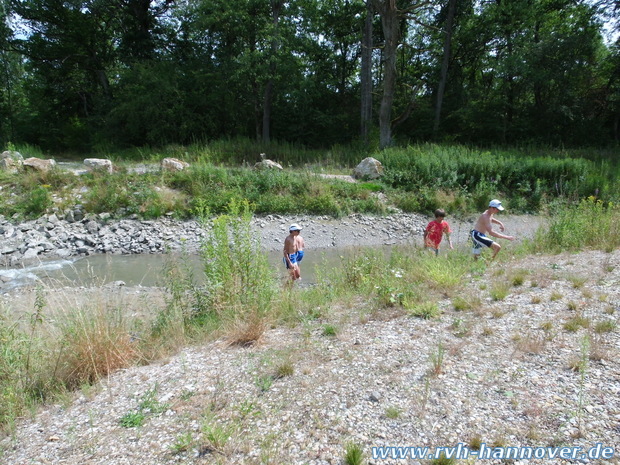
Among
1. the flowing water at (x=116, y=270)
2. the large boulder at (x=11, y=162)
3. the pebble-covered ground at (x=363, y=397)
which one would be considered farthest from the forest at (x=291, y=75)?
the pebble-covered ground at (x=363, y=397)

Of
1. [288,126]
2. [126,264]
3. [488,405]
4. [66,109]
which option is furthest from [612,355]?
[66,109]

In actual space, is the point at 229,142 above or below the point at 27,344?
above

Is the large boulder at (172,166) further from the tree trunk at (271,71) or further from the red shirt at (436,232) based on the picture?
the red shirt at (436,232)

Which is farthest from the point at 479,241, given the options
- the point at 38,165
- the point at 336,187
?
the point at 38,165

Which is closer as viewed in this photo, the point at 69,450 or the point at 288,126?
the point at 69,450

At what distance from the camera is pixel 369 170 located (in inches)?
662

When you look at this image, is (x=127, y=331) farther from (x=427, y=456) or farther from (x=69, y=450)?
(x=427, y=456)

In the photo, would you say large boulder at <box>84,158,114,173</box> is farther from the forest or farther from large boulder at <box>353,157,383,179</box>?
large boulder at <box>353,157,383,179</box>

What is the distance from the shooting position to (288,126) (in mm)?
26625

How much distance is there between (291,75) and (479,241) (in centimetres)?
1911

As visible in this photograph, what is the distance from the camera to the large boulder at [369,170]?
1673cm

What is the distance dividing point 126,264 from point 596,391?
10.8m

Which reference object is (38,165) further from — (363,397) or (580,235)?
(580,235)

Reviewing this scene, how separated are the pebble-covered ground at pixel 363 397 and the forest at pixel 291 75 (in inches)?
703
